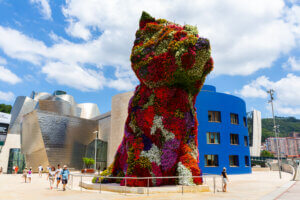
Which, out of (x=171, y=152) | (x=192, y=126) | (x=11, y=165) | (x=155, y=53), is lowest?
(x=11, y=165)

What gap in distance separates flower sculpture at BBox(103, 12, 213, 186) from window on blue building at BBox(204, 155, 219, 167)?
55.8 ft

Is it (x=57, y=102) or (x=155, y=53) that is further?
(x=57, y=102)

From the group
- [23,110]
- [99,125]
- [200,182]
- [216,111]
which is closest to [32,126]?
[99,125]

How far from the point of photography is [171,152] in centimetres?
968

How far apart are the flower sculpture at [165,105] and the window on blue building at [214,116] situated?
17.7 metres

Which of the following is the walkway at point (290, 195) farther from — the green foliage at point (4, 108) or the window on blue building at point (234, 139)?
the green foliage at point (4, 108)

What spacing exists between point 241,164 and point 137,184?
77.1 ft

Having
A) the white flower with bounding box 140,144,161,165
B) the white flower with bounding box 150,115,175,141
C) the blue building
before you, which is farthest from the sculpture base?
the blue building

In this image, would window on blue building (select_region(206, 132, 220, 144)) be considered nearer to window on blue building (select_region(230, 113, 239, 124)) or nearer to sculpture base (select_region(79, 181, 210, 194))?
window on blue building (select_region(230, 113, 239, 124))

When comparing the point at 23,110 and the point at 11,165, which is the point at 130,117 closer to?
the point at 11,165

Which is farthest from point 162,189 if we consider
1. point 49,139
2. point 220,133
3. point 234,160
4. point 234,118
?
point 49,139

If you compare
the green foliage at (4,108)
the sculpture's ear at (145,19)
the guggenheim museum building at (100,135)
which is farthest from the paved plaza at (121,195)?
the green foliage at (4,108)

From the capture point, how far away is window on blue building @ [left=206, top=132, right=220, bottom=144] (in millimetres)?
26750

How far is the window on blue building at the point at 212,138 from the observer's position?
2675 cm
